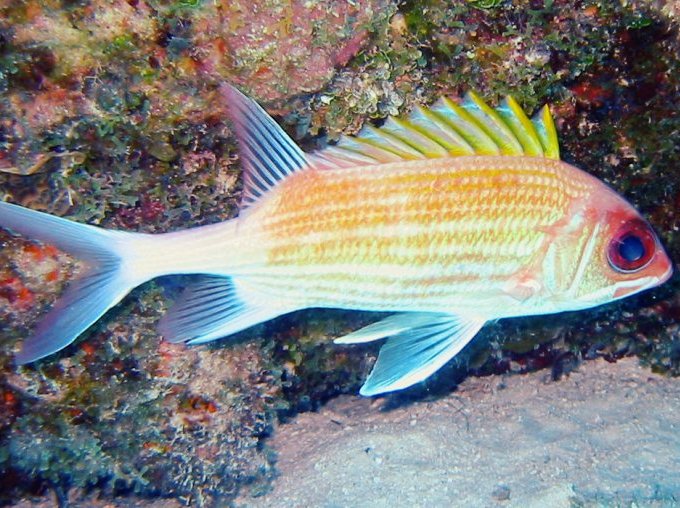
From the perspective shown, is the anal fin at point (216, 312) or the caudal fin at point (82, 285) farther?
the anal fin at point (216, 312)

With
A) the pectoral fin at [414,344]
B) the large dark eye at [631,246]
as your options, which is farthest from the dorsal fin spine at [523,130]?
the pectoral fin at [414,344]

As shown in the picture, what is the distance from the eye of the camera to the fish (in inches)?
90.8

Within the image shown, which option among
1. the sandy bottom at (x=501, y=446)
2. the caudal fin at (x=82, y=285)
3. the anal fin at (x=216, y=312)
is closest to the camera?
the caudal fin at (x=82, y=285)

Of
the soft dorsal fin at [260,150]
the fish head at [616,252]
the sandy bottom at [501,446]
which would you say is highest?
the soft dorsal fin at [260,150]

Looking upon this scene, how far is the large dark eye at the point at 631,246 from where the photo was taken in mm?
2326

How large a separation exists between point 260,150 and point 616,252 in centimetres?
157

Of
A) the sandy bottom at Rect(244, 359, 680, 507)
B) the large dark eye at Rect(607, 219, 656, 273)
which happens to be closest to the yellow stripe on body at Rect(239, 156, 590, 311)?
the large dark eye at Rect(607, 219, 656, 273)

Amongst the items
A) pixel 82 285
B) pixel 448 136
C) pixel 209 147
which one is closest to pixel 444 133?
pixel 448 136

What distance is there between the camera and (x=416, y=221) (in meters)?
2.30

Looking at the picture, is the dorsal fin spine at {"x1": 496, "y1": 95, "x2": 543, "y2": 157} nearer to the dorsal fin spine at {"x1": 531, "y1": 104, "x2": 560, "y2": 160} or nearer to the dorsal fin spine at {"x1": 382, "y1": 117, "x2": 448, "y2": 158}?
the dorsal fin spine at {"x1": 531, "y1": 104, "x2": 560, "y2": 160}

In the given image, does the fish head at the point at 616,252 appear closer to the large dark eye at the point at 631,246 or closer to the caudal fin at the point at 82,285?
the large dark eye at the point at 631,246

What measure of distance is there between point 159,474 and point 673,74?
12.7ft

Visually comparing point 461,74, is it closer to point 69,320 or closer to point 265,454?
point 69,320

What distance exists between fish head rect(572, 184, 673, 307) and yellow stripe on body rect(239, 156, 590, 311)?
146 millimetres
